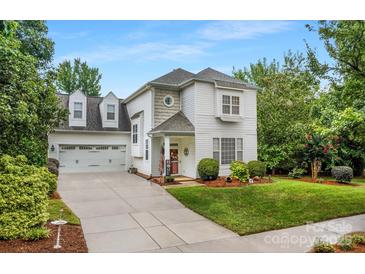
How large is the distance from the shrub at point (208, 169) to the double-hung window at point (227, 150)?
3.76 ft

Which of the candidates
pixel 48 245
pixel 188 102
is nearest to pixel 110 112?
pixel 188 102

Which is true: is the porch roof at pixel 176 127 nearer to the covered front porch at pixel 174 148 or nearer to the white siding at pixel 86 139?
the covered front porch at pixel 174 148

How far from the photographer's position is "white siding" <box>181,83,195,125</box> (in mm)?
13750

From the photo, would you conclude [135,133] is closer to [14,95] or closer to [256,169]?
[256,169]

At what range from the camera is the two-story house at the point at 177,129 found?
13.7 metres

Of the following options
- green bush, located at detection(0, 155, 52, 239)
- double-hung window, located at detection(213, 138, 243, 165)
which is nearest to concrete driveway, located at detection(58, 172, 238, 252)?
green bush, located at detection(0, 155, 52, 239)

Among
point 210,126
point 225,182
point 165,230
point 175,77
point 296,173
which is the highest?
point 175,77

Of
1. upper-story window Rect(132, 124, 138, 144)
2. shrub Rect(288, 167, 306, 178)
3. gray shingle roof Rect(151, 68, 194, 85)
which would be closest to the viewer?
gray shingle roof Rect(151, 68, 194, 85)

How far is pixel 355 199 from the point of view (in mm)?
9391

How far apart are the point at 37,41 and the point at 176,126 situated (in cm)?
912

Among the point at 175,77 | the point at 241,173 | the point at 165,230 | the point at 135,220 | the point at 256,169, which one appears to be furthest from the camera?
the point at 175,77

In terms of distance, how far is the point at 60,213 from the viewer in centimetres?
702

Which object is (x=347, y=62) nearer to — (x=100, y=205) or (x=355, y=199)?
(x=355, y=199)

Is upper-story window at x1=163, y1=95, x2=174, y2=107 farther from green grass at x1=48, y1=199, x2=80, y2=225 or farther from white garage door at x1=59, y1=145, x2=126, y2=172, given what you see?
green grass at x1=48, y1=199, x2=80, y2=225
